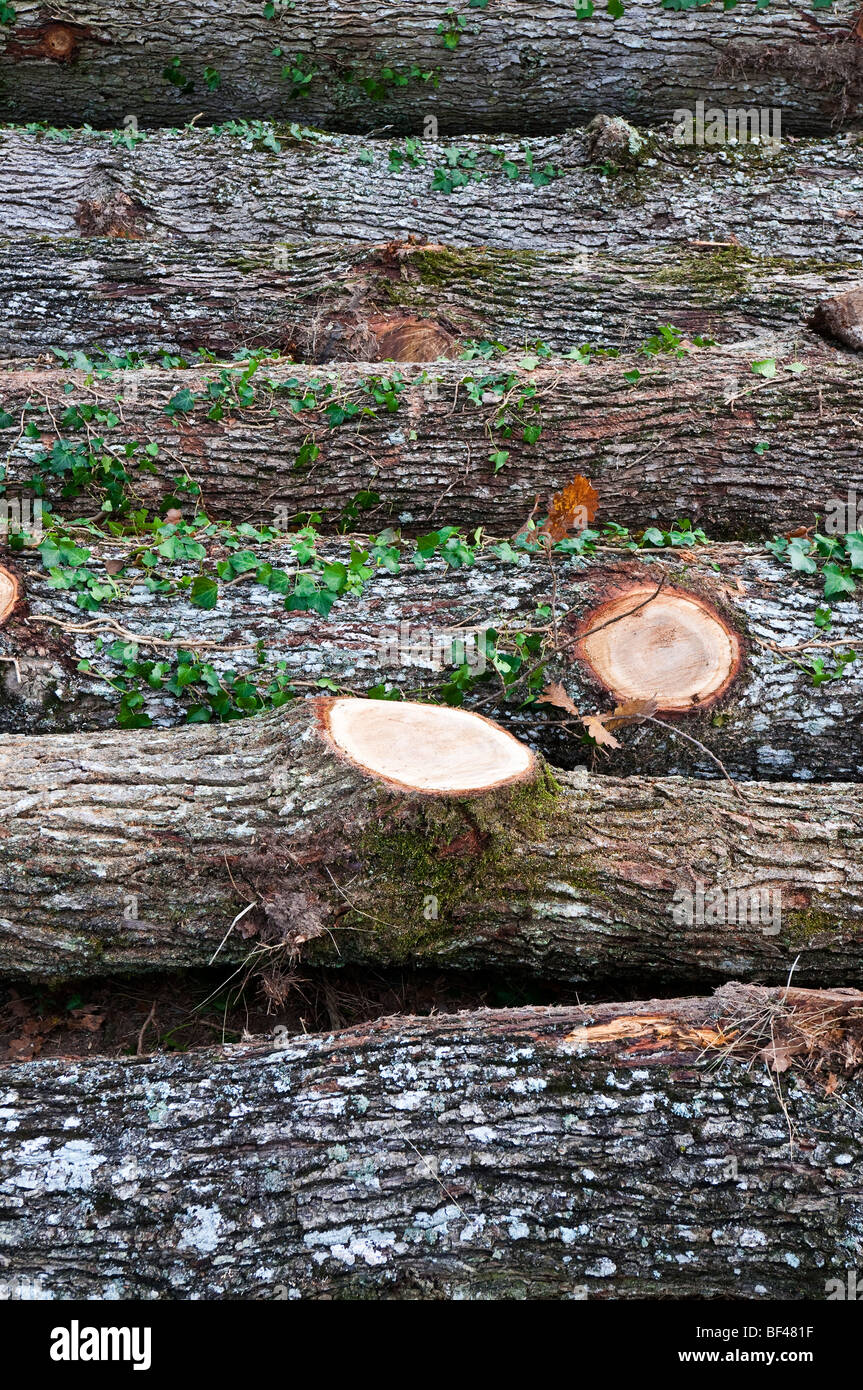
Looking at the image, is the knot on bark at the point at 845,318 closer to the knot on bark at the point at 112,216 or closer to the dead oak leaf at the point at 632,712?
the dead oak leaf at the point at 632,712

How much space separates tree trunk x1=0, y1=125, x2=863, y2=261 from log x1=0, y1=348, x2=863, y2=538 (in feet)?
4.73

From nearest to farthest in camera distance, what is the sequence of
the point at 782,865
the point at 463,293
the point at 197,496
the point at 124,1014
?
the point at 782,865 < the point at 124,1014 < the point at 197,496 < the point at 463,293

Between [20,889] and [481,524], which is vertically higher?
[481,524]

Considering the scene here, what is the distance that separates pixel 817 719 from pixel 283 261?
3.18 m

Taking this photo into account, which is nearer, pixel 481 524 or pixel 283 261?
pixel 481 524

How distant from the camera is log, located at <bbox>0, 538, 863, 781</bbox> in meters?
2.76

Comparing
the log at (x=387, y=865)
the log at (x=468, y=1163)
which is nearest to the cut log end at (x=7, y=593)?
the log at (x=387, y=865)

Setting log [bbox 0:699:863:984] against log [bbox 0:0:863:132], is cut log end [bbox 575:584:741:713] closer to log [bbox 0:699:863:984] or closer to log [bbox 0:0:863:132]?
log [bbox 0:699:863:984]

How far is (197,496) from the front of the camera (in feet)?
11.5

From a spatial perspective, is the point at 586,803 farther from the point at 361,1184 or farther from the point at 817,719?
the point at 361,1184

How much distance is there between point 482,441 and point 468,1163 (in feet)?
8.38

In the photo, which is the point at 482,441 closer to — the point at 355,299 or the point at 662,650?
the point at 355,299

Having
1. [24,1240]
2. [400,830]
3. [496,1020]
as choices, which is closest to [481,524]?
[400,830]

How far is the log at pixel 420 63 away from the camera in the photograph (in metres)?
4.92
